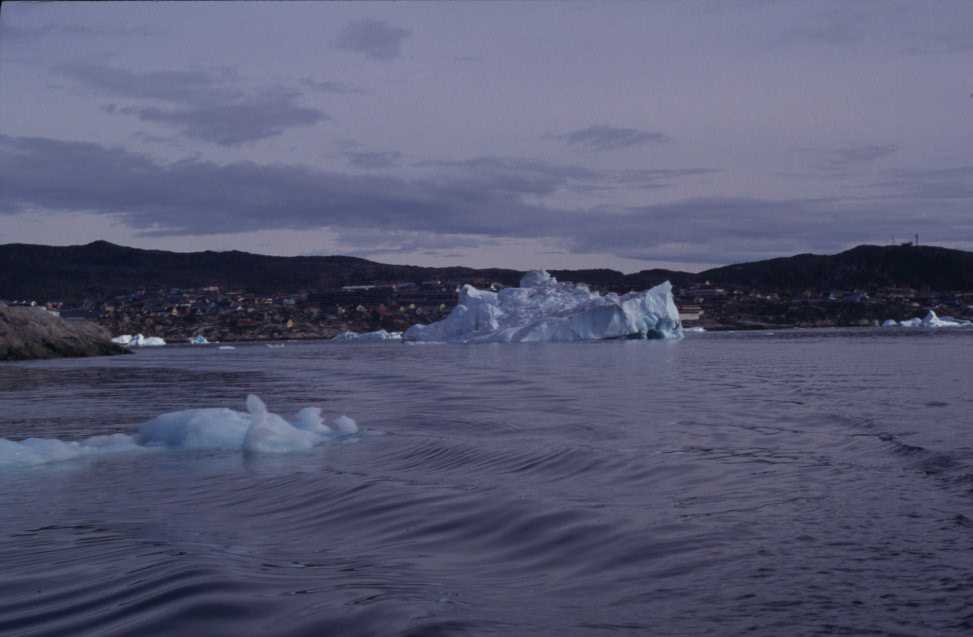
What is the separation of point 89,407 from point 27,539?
10.5 meters

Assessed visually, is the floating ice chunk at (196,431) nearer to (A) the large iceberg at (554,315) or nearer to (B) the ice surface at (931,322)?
(A) the large iceberg at (554,315)

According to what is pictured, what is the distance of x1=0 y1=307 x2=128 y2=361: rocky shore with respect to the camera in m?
40.3

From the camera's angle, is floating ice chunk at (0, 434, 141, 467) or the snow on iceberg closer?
floating ice chunk at (0, 434, 141, 467)

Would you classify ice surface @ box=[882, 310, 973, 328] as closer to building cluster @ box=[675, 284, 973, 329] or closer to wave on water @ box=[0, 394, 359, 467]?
building cluster @ box=[675, 284, 973, 329]

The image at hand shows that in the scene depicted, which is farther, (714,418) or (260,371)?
(260,371)

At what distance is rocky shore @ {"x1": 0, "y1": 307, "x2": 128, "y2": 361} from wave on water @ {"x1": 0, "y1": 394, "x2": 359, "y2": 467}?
109 feet

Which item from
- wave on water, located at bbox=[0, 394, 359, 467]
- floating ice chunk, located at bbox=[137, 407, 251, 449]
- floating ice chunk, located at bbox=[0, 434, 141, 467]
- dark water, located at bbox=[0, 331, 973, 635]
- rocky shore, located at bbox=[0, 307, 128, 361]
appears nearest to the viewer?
dark water, located at bbox=[0, 331, 973, 635]

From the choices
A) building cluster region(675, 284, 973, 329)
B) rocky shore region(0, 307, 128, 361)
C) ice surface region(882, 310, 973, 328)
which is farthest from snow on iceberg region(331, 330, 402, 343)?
ice surface region(882, 310, 973, 328)

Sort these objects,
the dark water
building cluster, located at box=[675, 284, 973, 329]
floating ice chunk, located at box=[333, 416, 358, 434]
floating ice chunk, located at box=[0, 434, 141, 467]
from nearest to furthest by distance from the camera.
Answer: the dark water, floating ice chunk, located at box=[0, 434, 141, 467], floating ice chunk, located at box=[333, 416, 358, 434], building cluster, located at box=[675, 284, 973, 329]

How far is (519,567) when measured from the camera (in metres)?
4.90

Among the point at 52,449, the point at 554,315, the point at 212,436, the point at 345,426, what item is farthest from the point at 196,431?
the point at 554,315

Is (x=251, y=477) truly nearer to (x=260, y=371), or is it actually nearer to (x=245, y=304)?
(x=260, y=371)

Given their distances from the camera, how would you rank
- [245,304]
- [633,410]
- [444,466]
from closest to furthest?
[444,466]
[633,410]
[245,304]

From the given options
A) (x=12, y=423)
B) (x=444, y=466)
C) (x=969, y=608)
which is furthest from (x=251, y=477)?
(x=12, y=423)
